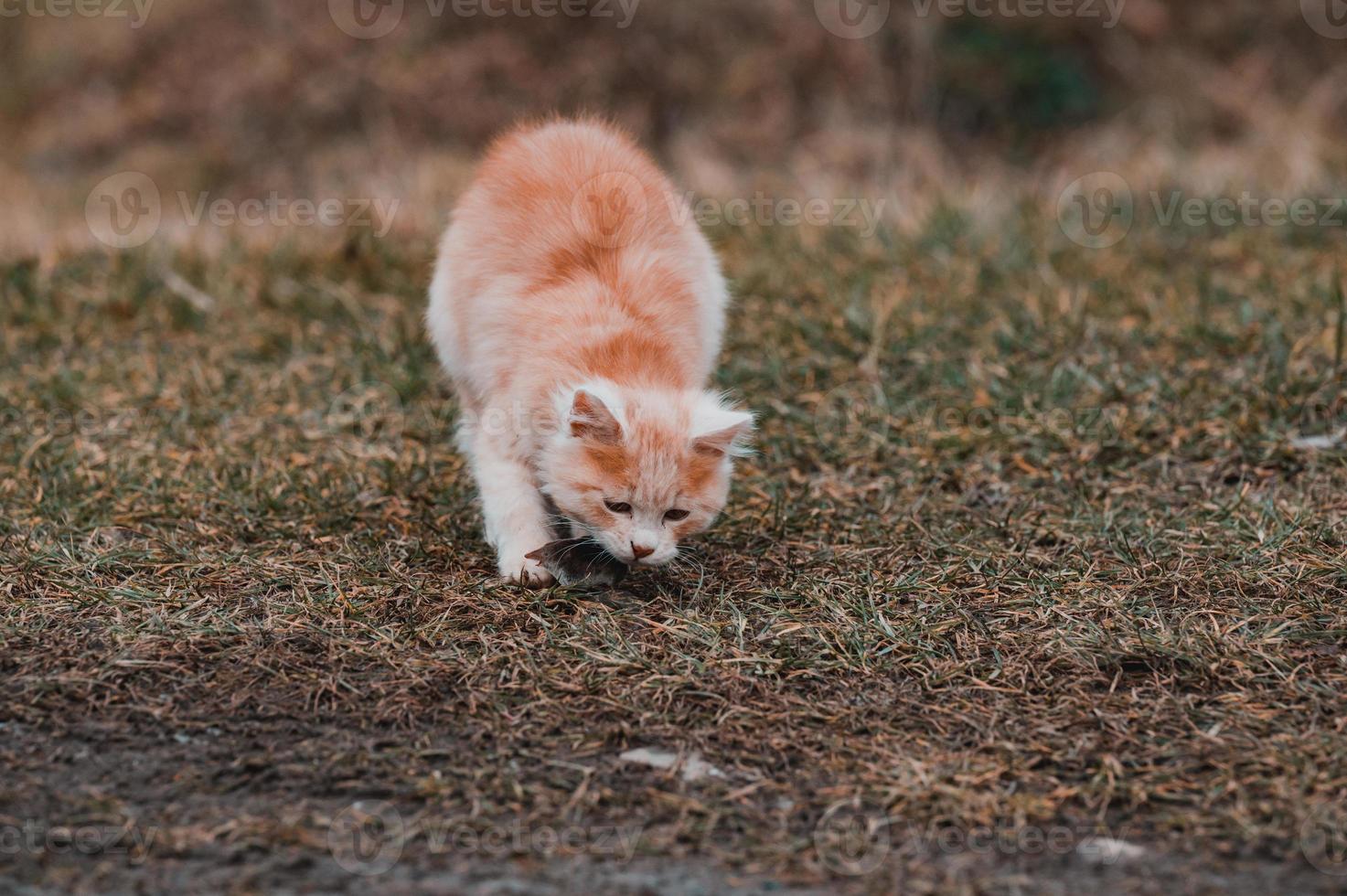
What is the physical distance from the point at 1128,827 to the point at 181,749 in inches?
74.8

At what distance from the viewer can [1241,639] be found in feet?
10.3

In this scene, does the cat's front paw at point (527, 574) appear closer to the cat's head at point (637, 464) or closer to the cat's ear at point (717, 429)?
the cat's head at point (637, 464)

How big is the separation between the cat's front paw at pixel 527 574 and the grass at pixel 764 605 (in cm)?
8

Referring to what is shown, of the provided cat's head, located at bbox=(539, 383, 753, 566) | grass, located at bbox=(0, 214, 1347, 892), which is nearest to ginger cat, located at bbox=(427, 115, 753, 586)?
cat's head, located at bbox=(539, 383, 753, 566)

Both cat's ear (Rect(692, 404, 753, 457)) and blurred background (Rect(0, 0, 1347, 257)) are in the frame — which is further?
blurred background (Rect(0, 0, 1347, 257))

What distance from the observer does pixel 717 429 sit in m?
3.36

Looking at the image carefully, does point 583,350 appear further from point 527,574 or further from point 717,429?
point 527,574

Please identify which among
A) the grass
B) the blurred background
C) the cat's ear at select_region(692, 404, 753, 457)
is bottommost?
the grass

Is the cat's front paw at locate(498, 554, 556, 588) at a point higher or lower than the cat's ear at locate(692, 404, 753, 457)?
lower

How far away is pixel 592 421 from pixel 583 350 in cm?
38

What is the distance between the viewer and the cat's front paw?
3.51 m

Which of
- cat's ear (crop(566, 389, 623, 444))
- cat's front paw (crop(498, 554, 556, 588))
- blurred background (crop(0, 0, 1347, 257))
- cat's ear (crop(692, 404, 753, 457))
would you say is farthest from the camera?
blurred background (crop(0, 0, 1347, 257))

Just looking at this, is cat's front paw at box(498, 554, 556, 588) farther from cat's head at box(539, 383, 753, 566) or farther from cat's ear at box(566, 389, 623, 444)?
cat's ear at box(566, 389, 623, 444)

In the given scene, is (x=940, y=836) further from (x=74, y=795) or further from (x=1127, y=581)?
(x=74, y=795)
